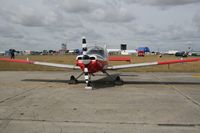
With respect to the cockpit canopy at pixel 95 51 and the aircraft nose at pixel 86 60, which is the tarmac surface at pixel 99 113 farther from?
the cockpit canopy at pixel 95 51

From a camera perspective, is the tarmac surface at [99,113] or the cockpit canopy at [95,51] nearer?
the tarmac surface at [99,113]

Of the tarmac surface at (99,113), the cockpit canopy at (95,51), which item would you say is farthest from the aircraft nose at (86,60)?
the tarmac surface at (99,113)

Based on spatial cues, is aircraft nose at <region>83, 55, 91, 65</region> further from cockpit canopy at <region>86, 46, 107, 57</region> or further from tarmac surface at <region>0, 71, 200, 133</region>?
tarmac surface at <region>0, 71, 200, 133</region>

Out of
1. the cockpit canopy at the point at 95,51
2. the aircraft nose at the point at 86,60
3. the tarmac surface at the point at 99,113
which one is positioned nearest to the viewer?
the tarmac surface at the point at 99,113

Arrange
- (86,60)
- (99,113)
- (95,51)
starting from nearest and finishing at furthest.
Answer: (99,113)
(86,60)
(95,51)

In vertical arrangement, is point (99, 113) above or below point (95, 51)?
below

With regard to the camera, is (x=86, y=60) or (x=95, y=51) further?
(x=95, y=51)

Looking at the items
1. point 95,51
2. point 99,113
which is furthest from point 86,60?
point 99,113

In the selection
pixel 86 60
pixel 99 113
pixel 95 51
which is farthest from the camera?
pixel 95 51

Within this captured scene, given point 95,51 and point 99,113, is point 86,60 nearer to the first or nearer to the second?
point 95,51

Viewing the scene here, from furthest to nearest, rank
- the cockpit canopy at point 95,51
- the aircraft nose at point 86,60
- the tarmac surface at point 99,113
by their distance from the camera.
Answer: the cockpit canopy at point 95,51 → the aircraft nose at point 86,60 → the tarmac surface at point 99,113

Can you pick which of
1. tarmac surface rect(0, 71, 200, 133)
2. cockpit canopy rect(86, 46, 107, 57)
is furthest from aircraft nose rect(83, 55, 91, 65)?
tarmac surface rect(0, 71, 200, 133)

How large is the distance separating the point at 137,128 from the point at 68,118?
175 centimetres

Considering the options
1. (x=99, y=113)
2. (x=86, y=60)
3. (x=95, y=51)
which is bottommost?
(x=99, y=113)
